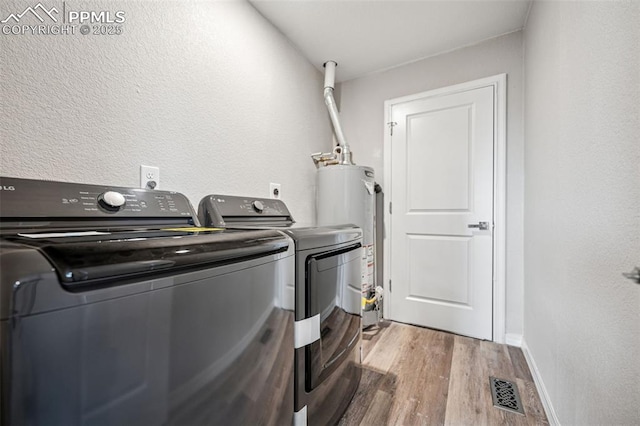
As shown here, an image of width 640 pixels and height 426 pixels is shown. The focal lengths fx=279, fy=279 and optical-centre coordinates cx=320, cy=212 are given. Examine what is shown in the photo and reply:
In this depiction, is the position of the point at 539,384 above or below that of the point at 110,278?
below

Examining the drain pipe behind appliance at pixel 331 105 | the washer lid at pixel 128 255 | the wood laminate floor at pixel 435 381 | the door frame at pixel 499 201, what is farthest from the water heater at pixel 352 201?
the washer lid at pixel 128 255

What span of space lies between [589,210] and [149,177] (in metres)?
1.72

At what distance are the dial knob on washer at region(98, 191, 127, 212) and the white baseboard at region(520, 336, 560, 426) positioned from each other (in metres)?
1.98

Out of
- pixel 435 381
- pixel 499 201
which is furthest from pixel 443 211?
pixel 435 381

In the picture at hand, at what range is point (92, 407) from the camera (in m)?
0.48

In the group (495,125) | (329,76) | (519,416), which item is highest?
(329,76)

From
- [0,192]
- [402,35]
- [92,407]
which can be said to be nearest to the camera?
[92,407]

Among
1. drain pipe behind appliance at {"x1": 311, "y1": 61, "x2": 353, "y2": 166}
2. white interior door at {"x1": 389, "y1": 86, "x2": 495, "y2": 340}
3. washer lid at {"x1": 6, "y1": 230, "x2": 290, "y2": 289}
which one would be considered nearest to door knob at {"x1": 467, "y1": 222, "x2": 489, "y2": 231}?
white interior door at {"x1": 389, "y1": 86, "x2": 495, "y2": 340}

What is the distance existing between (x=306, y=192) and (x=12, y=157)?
1.74m

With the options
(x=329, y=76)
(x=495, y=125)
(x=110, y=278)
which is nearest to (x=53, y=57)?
(x=110, y=278)

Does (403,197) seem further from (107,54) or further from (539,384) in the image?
(107,54)

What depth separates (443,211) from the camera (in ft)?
7.66

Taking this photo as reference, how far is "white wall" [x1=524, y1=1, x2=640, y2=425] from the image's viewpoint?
0.74m

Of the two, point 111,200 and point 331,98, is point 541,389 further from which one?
point 331,98
